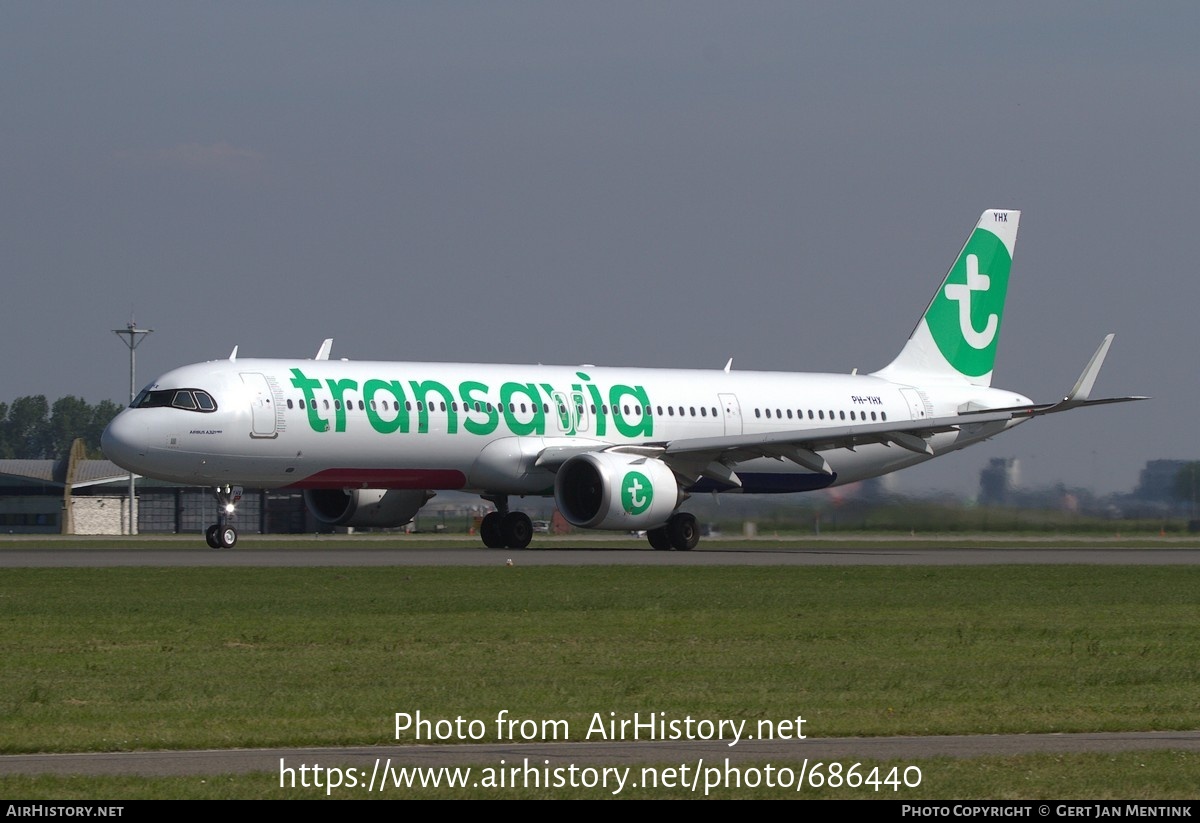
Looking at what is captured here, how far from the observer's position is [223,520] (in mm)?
41312

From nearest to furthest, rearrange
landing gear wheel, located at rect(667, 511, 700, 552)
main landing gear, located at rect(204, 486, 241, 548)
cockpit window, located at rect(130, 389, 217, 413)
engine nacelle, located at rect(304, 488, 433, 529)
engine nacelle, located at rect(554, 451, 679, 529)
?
1. cockpit window, located at rect(130, 389, 217, 413)
2. engine nacelle, located at rect(554, 451, 679, 529)
3. main landing gear, located at rect(204, 486, 241, 548)
4. landing gear wheel, located at rect(667, 511, 700, 552)
5. engine nacelle, located at rect(304, 488, 433, 529)

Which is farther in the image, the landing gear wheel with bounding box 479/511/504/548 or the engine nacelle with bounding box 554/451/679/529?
the landing gear wheel with bounding box 479/511/504/548

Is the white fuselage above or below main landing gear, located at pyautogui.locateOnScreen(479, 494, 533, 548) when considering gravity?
above

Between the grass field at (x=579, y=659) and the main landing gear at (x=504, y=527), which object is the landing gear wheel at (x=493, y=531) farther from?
the grass field at (x=579, y=659)

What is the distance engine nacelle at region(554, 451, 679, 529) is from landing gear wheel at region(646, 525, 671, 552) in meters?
1.85

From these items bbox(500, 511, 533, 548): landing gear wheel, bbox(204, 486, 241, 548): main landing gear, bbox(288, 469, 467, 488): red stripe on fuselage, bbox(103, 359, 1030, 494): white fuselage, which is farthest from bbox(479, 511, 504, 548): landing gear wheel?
bbox(204, 486, 241, 548): main landing gear

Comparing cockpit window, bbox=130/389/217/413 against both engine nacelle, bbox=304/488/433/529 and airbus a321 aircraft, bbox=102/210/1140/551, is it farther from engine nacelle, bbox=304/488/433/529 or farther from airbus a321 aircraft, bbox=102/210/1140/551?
engine nacelle, bbox=304/488/433/529

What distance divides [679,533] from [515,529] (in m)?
3.95

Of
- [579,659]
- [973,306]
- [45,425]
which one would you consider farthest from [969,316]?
[45,425]

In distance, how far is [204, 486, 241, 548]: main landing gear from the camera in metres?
40.5

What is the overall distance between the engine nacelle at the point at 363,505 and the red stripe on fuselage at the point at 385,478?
2.10 meters

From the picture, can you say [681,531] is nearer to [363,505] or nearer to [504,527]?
[504,527]
